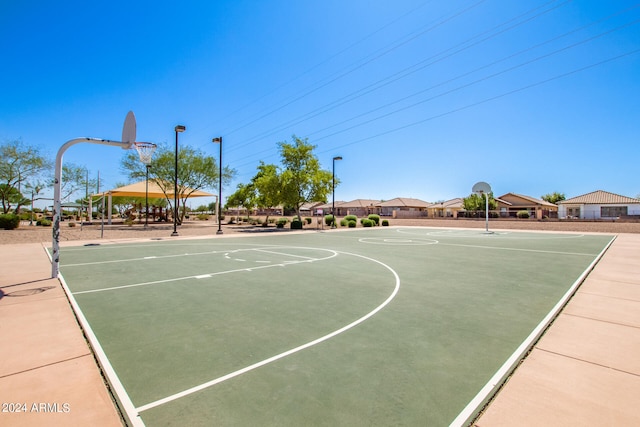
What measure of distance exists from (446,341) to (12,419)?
468 cm

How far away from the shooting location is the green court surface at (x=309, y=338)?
285 cm

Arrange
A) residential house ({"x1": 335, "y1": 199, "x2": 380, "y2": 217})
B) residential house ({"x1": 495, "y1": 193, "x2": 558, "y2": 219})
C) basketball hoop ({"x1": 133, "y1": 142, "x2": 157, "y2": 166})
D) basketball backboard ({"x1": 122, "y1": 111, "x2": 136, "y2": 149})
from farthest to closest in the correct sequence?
residential house ({"x1": 335, "y1": 199, "x2": 380, "y2": 217})
residential house ({"x1": 495, "y1": 193, "x2": 558, "y2": 219})
basketball hoop ({"x1": 133, "y1": 142, "x2": 157, "y2": 166})
basketball backboard ({"x1": 122, "y1": 111, "x2": 136, "y2": 149})

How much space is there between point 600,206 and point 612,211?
1.71 m

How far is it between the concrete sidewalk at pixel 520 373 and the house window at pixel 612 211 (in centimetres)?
6076

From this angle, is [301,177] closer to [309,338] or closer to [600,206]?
[309,338]

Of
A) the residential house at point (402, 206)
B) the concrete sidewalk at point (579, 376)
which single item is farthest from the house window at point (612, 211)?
the concrete sidewalk at point (579, 376)

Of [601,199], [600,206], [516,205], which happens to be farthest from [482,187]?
[601,199]

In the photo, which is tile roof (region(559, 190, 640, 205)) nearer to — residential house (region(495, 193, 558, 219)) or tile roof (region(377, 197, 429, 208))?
residential house (region(495, 193, 558, 219))

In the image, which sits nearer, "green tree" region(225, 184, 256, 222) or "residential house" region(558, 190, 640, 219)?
"green tree" region(225, 184, 256, 222)

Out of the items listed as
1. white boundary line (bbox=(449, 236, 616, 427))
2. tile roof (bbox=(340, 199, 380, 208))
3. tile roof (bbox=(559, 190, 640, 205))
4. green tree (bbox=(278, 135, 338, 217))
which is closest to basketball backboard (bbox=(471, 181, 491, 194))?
green tree (bbox=(278, 135, 338, 217))

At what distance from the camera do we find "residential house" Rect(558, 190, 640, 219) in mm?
49094

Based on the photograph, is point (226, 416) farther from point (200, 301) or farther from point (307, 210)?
point (307, 210)

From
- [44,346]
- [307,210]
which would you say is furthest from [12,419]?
[307,210]

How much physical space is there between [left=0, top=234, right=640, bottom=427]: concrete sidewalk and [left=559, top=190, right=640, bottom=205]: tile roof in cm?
6162
